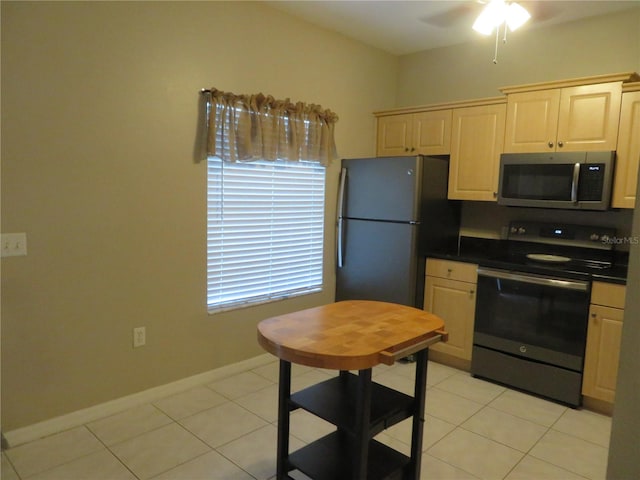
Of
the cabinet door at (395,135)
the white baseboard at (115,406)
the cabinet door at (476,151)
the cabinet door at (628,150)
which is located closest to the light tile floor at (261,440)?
the white baseboard at (115,406)

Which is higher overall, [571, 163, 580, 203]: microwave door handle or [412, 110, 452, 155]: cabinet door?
[412, 110, 452, 155]: cabinet door

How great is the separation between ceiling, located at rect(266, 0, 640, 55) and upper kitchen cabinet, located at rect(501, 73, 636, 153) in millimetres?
596

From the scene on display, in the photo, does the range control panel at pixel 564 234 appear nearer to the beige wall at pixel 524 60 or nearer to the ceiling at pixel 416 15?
the beige wall at pixel 524 60

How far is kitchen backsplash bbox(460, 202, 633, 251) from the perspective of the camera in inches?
121

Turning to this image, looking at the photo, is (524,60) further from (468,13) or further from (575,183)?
(575,183)

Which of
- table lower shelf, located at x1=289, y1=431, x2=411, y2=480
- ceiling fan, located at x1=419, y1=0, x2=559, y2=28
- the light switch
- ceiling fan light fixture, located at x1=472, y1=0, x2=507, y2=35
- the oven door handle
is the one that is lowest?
table lower shelf, located at x1=289, y1=431, x2=411, y2=480

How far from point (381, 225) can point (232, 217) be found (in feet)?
4.02

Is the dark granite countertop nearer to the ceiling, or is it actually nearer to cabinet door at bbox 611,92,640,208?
cabinet door at bbox 611,92,640,208

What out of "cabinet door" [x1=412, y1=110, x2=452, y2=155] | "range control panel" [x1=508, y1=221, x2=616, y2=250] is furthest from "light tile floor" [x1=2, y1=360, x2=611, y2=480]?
"cabinet door" [x1=412, y1=110, x2=452, y2=155]

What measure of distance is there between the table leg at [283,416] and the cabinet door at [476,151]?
91.7 inches

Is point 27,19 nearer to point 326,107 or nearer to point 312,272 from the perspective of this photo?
point 326,107

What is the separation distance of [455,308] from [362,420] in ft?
6.61

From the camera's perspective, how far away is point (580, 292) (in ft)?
9.11

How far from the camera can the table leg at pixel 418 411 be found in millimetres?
1871
